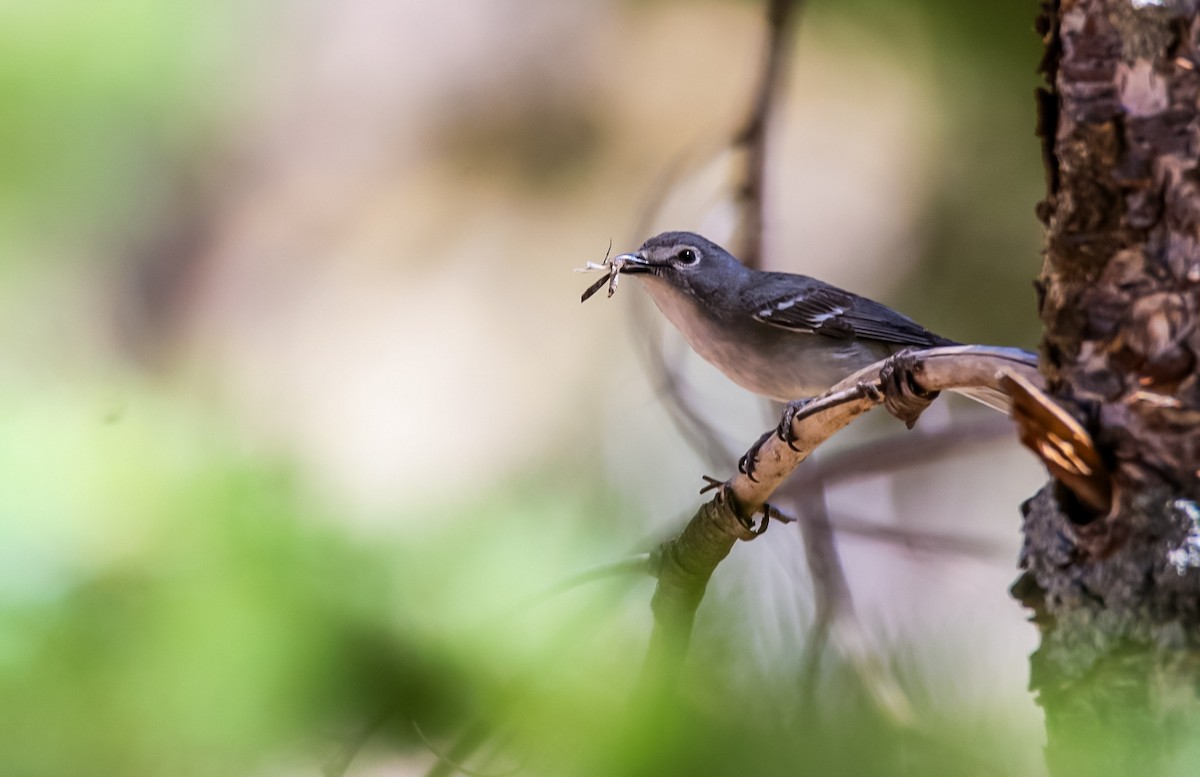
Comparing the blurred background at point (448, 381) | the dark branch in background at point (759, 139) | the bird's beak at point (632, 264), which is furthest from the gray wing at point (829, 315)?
the dark branch in background at point (759, 139)

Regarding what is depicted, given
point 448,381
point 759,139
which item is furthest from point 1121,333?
point 448,381

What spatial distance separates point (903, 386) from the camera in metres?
0.97

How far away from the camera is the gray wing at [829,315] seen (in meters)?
1.87

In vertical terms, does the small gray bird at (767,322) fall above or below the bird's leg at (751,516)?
above

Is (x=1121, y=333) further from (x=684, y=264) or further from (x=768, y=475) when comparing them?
(x=684, y=264)

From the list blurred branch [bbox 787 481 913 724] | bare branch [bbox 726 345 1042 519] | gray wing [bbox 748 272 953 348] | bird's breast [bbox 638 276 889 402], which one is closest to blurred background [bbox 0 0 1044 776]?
blurred branch [bbox 787 481 913 724]

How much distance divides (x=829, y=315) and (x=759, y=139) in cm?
83

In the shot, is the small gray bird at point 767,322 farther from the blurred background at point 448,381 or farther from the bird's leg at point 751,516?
the bird's leg at point 751,516

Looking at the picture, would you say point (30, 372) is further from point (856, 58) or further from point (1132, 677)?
point (856, 58)

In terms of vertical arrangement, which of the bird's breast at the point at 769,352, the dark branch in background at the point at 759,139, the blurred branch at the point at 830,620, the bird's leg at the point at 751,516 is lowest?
the blurred branch at the point at 830,620

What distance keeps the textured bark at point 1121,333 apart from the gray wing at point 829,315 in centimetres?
105

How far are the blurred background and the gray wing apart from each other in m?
0.36

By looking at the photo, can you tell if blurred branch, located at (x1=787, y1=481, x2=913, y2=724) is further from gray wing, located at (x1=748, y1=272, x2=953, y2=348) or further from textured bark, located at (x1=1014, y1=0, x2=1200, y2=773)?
gray wing, located at (x1=748, y1=272, x2=953, y2=348)

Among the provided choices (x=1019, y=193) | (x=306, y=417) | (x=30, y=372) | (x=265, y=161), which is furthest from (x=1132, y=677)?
(x=265, y=161)
